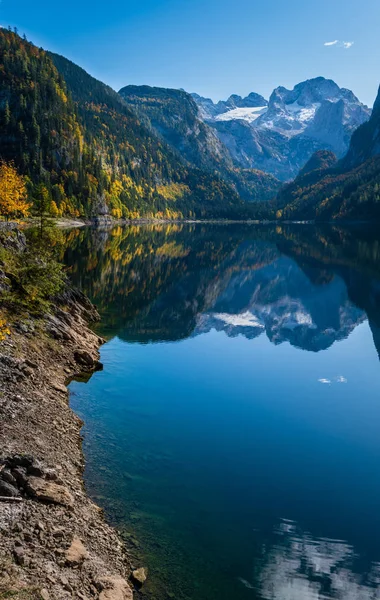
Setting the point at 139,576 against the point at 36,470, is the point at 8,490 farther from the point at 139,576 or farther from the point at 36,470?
the point at 139,576

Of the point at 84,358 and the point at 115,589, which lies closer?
the point at 115,589

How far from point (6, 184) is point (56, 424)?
85.6m

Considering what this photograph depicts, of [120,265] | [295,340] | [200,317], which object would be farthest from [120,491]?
[120,265]

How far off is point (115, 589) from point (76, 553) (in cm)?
158

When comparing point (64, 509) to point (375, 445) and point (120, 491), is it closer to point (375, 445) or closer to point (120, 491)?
point (120, 491)

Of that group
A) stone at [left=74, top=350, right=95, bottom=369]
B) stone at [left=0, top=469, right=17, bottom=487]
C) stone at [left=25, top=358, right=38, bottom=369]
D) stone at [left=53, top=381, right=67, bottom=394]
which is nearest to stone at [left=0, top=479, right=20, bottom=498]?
stone at [left=0, top=469, right=17, bottom=487]

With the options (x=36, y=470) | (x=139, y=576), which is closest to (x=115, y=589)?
(x=139, y=576)

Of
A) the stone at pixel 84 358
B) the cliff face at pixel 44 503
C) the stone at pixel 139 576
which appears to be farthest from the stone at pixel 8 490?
the stone at pixel 84 358

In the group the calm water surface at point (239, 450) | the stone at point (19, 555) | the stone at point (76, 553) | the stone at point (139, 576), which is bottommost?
the calm water surface at point (239, 450)

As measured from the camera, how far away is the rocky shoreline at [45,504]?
1211cm

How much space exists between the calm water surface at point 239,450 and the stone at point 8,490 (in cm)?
419

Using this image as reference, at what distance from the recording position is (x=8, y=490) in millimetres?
14750

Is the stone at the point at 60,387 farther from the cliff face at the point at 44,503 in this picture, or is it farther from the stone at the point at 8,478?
the stone at the point at 8,478

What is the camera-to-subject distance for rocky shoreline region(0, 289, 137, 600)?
12.1m
